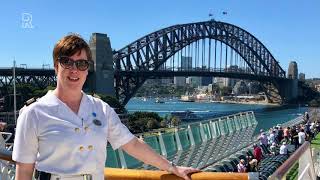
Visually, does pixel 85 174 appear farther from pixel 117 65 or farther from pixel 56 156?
pixel 117 65

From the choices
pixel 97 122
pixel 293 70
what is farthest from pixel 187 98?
pixel 97 122

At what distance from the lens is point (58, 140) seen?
86.9 inches

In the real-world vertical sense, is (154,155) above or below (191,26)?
below

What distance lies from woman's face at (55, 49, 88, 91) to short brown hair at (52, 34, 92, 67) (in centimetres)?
2

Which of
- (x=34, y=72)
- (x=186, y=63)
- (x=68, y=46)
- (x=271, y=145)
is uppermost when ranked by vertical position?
(x=186, y=63)

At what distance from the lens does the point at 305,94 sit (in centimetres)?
12081

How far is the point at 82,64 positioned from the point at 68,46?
4.1 inches

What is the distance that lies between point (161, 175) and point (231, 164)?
28.0 feet

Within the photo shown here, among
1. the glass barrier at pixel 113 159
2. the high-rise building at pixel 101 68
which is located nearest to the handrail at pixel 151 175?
the glass barrier at pixel 113 159

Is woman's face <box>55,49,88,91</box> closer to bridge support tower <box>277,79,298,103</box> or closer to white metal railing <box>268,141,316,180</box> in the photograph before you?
white metal railing <box>268,141,316,180</box>

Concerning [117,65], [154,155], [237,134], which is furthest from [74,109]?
[117,65]

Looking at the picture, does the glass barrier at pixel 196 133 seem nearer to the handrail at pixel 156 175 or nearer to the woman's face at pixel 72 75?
the handrail at pixel 156 175

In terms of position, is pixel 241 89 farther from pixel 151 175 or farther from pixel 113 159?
pixel 151 175

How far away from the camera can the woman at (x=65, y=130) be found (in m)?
2.19
